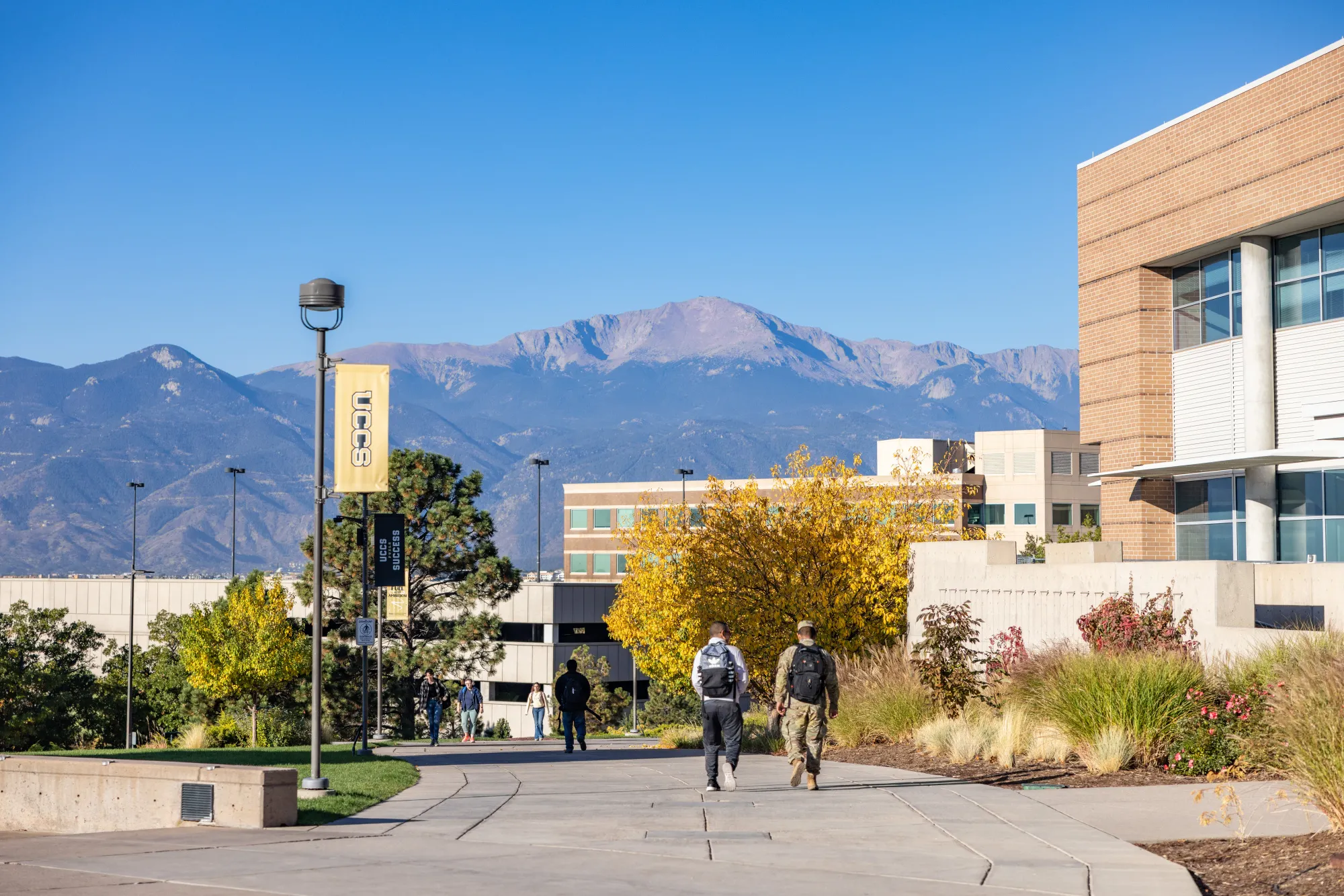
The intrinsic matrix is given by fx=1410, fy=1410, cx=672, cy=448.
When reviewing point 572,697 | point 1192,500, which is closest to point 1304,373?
point 1192,500

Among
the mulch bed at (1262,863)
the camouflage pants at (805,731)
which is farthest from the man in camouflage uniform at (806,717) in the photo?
the mulch bed at (1262,863)

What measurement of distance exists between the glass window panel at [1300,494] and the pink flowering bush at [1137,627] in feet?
34.0

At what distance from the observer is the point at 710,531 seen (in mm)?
30875

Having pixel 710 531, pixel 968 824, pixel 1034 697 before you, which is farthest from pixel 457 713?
pixel 968 824

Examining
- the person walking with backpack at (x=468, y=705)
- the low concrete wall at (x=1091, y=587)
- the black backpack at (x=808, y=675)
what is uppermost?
the low concrete wall at (x=1091, y=587)

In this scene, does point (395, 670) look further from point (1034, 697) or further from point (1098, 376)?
point (1034, 697)

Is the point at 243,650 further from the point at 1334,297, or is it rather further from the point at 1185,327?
the point at 1334,297

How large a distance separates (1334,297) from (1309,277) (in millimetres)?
755

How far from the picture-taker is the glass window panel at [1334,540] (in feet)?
92.4

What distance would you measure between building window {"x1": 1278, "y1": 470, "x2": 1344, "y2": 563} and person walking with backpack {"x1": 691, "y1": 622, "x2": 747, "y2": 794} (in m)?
17.7

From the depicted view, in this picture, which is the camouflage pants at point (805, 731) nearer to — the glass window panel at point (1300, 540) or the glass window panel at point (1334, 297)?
the glass window panel at point (1300, 540)

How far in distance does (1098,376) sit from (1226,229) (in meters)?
5.55

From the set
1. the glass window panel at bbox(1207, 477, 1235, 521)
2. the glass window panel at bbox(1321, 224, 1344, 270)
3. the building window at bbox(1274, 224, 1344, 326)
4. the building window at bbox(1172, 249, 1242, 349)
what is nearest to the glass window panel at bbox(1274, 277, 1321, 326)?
the building window at bbox(1274, 224, 1344, 326)

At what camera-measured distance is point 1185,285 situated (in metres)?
32.7
